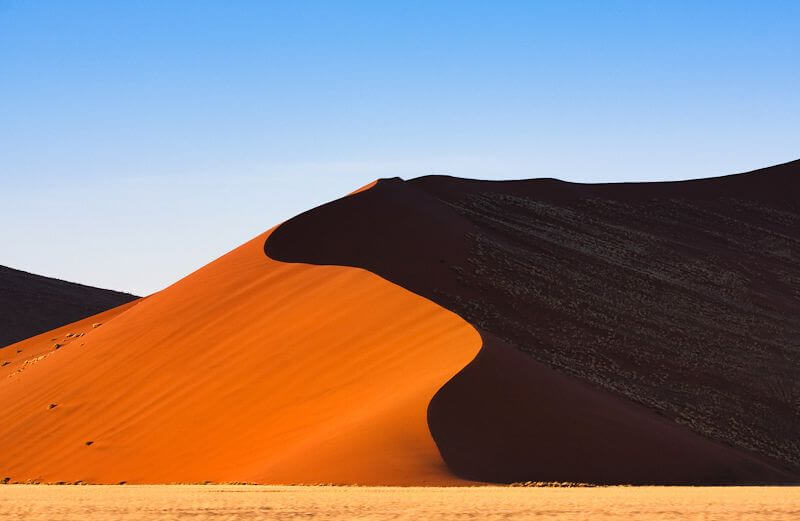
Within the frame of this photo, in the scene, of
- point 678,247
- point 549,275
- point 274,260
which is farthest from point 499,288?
point 678,247

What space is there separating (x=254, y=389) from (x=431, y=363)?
13.1ft

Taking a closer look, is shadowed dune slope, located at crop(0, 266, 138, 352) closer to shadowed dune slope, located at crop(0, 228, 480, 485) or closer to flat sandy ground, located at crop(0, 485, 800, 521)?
shadowed dune slope, located at crop(0, 228, 480, 485)

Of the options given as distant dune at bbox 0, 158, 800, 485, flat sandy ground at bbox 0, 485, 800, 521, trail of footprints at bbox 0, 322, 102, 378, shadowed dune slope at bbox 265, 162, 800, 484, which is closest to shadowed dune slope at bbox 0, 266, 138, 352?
trail of footprints at bbox 0, 322, 102, 378

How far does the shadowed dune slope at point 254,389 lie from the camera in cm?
1898

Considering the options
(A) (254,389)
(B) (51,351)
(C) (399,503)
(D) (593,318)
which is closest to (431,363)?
(A) (254,389)

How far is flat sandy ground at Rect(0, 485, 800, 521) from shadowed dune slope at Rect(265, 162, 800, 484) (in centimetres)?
187

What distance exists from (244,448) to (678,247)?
83.8 ft

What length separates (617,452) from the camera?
19594mm

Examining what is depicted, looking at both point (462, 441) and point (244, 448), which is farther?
point (244, 448)

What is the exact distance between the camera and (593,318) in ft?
101

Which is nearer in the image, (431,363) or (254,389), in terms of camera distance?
(431,363)

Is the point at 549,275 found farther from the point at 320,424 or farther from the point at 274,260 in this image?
the point at 320,424

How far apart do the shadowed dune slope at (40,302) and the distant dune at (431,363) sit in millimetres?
19670

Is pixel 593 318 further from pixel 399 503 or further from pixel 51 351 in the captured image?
pixel 51 351
